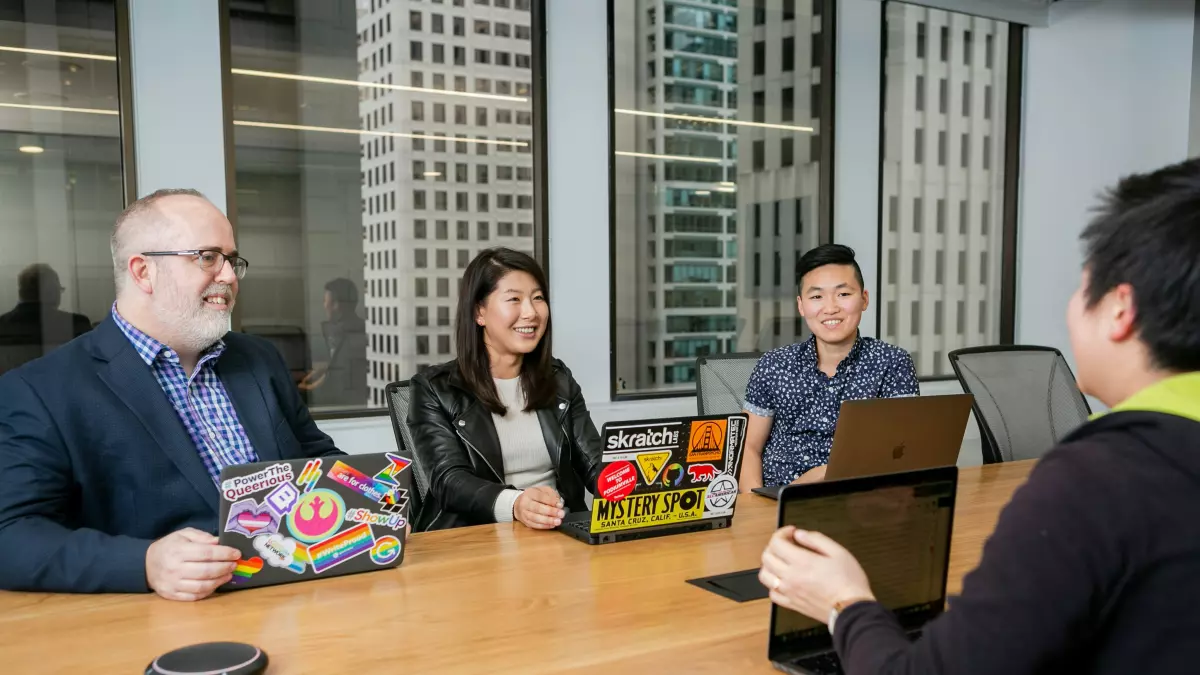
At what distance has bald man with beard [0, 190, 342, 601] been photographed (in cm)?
147

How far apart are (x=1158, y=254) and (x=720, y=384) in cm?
232

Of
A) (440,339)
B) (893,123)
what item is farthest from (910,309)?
(440,339)

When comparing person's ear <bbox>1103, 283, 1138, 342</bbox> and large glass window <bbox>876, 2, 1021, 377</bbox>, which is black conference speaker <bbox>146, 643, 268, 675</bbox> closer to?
person's ear <bbox>1103, 283, 1138, 342</bbox>

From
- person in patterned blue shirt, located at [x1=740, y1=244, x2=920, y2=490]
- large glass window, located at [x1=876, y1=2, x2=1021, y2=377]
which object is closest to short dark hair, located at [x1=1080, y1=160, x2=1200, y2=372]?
person in patterned blue shirt, located at [x1=740, y1=244, x2=920, y2=490]

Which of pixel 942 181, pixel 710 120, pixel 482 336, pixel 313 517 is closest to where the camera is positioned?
pixel 313 517

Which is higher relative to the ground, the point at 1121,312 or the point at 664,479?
the point at 1121,312

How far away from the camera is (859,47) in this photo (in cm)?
482

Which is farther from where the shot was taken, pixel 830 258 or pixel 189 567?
pixel 830 258

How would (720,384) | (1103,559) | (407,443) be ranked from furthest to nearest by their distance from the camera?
(720,384) → (407,443) → (1103,559)

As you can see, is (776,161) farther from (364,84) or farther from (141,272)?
(141,272)

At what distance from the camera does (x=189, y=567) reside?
4.70 ft

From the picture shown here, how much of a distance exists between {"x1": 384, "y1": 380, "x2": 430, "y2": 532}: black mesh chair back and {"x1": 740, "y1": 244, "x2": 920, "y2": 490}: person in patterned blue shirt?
3.23ft

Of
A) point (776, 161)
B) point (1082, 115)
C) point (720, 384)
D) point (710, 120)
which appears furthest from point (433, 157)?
point (1082, 115)

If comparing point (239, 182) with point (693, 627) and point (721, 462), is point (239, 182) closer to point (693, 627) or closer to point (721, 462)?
point (721, 462)
